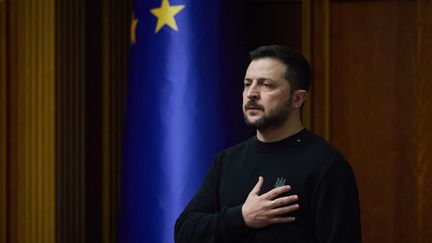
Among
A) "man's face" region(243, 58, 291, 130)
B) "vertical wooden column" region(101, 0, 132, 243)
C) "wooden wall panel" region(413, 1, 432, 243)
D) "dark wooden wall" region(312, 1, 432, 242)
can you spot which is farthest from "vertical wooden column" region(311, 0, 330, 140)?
"man's face" region(243, 58, 291, 130)

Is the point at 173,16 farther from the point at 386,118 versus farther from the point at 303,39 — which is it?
the point at 386,118

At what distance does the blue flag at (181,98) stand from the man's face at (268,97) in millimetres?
1207

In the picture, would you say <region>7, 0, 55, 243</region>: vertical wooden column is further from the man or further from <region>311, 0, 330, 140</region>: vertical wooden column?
the man

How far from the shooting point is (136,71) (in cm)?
310

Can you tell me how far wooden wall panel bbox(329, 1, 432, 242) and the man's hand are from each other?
160cm

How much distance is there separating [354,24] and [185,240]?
67.7 inches

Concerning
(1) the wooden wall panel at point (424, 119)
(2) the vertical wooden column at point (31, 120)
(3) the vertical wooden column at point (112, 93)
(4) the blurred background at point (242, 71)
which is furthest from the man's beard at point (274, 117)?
(3) the vertical wooden column at point (112, 93)

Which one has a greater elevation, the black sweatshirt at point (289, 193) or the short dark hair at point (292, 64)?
the short dark hair at point (292, 64)

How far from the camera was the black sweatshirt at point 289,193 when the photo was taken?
1.65m

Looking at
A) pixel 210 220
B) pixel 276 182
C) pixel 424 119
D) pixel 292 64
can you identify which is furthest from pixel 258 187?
pixel 424 119

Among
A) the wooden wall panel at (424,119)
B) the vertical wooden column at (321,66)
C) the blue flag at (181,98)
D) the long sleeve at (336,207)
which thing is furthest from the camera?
the vertical wooden column at (321,66)

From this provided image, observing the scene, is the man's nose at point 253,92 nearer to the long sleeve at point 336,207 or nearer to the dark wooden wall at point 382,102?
the long sleeve at point 336,207

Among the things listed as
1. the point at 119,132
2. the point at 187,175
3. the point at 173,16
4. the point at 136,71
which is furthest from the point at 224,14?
the point at 119,132

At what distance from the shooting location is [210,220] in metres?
1.80
